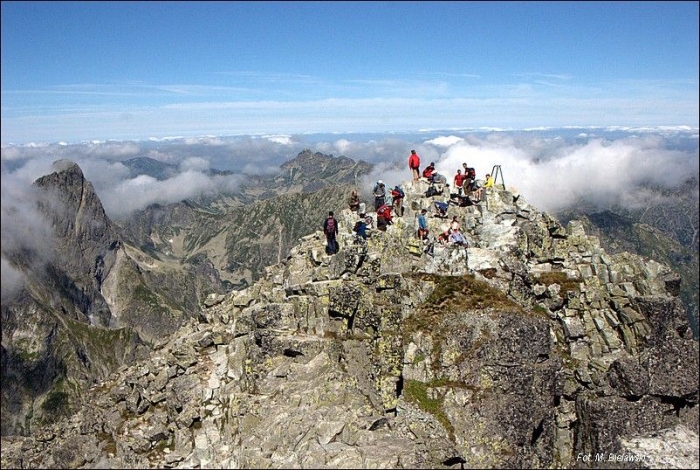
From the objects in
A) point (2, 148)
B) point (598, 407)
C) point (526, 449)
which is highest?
point (2, 148)

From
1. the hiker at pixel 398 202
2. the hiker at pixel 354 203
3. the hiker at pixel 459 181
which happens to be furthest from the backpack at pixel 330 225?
the hiker at pixel 459 181

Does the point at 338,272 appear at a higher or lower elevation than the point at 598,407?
higher

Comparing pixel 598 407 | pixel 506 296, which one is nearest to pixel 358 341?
pixel 506 296

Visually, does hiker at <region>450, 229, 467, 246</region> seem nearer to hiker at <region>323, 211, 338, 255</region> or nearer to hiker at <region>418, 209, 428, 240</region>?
hiker at <region>418, 209, 428, 240</region>

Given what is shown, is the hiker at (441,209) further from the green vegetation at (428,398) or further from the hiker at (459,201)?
the green vegetation at (428,398)

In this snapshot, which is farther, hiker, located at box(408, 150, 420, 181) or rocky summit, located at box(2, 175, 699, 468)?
hiker, located at box(408, 150, 420, 181)

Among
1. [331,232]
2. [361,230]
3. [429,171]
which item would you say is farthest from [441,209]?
[331,232]

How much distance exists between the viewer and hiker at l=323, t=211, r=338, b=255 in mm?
41594

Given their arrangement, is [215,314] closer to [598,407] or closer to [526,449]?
[526,449]

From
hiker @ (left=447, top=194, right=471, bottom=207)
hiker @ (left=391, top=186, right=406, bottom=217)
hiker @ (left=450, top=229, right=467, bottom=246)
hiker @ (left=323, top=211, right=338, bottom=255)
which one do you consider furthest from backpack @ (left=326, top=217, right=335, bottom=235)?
hiker @ (left=447, top=194, right=471, bottom=207)

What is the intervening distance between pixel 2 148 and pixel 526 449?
1271 inches

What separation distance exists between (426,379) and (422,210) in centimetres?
2189

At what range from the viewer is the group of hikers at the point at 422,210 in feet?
136

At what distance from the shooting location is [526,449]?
92.2ft
